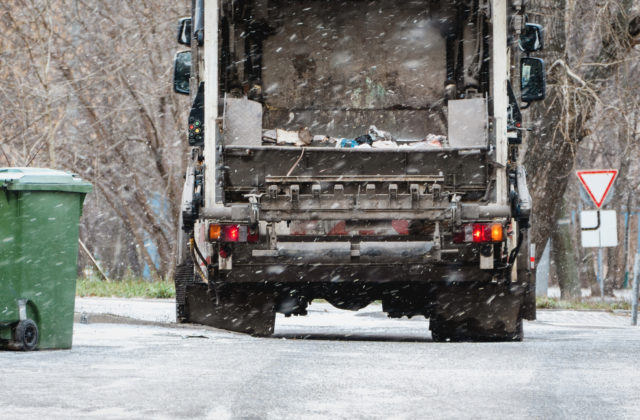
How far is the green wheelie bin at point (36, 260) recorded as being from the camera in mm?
8703

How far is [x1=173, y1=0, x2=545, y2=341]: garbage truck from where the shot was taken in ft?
32.9

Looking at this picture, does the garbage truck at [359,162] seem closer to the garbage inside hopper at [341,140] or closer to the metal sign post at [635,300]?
the garbage inside hopper at [341,140]

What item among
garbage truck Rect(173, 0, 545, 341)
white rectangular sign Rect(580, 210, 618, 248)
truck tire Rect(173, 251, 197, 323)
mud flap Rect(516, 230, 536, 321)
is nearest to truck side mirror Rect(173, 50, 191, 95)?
garbage truck Rect(173, 0, 545, 341)

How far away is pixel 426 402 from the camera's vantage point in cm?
616

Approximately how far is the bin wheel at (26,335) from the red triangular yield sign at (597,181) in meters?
10.0

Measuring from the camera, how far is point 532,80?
36.3ft

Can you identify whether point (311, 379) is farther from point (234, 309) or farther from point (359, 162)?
point (234, 309)

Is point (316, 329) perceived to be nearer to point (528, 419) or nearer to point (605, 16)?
point (605, 16)

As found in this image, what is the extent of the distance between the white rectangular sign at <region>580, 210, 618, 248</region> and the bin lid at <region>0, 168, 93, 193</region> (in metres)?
10.2

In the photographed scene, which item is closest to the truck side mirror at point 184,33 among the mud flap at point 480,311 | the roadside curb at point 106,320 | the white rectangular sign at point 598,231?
the roadside curb at point 106,320

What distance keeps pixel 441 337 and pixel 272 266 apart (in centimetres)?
176

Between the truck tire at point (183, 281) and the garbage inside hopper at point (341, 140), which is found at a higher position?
the garbage inside hopper at point (341, 140)

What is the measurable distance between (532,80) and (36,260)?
4498 mm

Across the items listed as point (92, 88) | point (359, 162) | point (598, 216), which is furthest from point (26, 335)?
point (92, 88)
